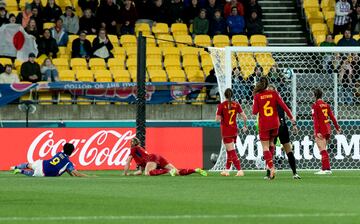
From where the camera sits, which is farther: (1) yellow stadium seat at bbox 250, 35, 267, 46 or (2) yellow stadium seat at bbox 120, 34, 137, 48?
(1) yellow stadium seat at bbox 250, 35, 267, 46

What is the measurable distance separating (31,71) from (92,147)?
142 inches

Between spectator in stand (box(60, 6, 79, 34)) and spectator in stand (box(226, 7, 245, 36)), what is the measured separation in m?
4.33

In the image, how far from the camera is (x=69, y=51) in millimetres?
30672

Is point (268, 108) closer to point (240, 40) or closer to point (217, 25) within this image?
point (240, 40)

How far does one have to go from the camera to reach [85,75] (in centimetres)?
2934

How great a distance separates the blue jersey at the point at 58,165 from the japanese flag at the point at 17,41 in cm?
864

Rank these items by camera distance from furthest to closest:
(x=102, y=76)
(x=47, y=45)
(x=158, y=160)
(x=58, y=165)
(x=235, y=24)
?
1. (x=235, y=24)
2. (x=47, y=45)
3. (x=102, y=76)
4. (x=158, y=160)
5. (x=58, y=165)

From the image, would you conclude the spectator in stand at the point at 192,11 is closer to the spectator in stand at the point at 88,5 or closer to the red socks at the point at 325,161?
the spectator in stand at the point at 88,5

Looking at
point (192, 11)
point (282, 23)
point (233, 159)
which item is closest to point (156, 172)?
point (233, 159)

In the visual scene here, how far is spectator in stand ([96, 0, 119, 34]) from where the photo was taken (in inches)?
1243

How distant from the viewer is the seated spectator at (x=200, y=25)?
32156 millimetres

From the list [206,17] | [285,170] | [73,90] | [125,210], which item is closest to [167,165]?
[285,170]

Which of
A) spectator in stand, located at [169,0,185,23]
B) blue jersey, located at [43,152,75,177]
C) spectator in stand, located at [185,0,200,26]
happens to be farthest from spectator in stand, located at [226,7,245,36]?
blue jersey, located at [43,152,75,177]

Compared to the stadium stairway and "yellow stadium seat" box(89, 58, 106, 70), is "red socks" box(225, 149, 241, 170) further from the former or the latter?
the stadium stairway
